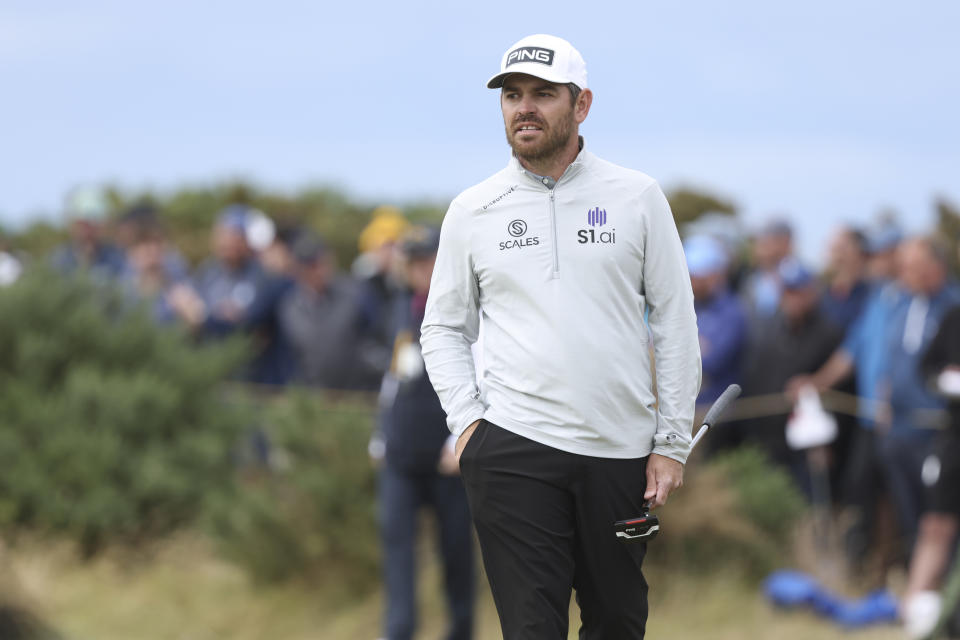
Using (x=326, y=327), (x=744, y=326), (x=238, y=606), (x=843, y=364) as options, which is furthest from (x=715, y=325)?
(x=238, y=606)

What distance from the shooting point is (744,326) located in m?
10.8

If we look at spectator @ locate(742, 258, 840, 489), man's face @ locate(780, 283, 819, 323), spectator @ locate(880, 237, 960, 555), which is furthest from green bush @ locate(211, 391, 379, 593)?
spectator @ locate(880, 237, 960, 555)

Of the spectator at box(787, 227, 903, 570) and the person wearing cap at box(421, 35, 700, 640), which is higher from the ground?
the person wearing cap at box(421, 35, 700, 640)

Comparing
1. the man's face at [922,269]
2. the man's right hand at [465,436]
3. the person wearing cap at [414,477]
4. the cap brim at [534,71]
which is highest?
the cap brim at [534,71]

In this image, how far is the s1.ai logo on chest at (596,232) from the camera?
4.57 meters

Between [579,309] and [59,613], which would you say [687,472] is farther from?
[579,309]

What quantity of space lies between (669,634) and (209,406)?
479cm

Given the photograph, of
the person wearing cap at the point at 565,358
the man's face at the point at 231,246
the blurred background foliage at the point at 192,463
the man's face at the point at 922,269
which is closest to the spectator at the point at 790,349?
the blurred background foliage at the point at 192,463

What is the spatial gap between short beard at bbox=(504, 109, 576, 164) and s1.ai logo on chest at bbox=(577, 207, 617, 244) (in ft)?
0.76

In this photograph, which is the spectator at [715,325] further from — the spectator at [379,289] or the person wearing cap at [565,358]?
the person wearing cap at [565,358]

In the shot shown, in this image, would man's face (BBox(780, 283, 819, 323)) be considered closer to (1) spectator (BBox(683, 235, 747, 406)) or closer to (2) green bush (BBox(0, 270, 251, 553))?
(1) spectator (BBox(683, 235, 747, 406))

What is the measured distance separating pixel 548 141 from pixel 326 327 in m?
7.45

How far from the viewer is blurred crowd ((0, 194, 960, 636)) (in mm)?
9312

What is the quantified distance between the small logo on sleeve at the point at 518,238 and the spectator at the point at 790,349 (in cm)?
632
